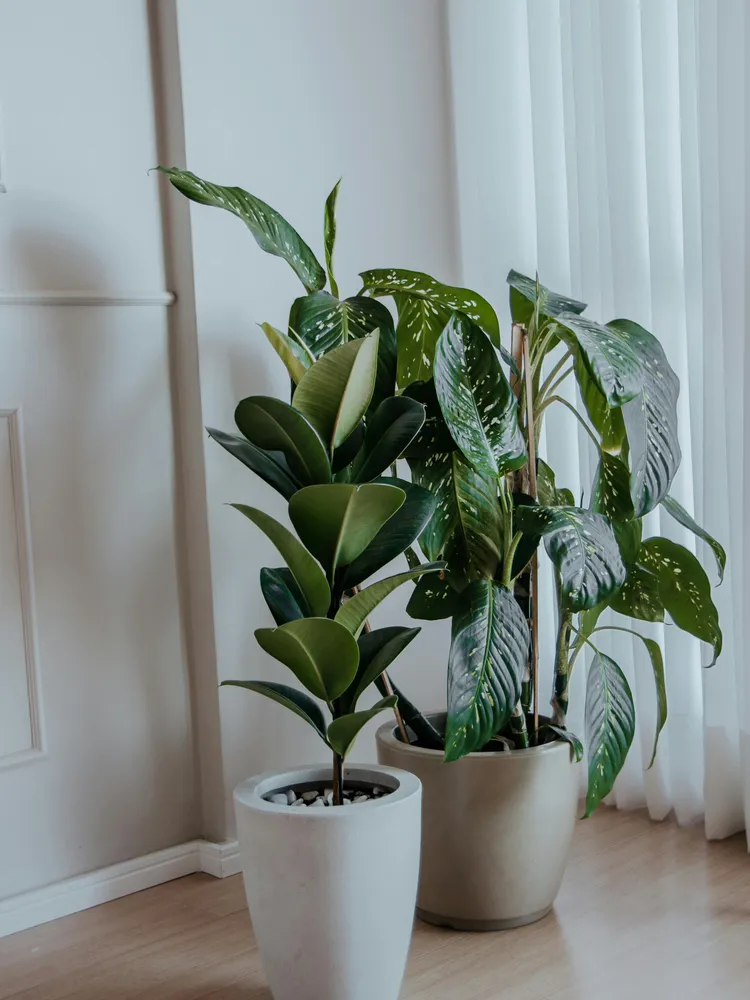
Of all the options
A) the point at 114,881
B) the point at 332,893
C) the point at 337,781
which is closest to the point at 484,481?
the point at 337,781

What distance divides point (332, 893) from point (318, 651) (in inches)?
12.6

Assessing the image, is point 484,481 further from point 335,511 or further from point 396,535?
point 335,511

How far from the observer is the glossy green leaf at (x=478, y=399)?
64.9 inches

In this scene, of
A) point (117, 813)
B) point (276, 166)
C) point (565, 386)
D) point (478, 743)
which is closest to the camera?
point (478, 743)

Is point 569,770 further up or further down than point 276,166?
further down

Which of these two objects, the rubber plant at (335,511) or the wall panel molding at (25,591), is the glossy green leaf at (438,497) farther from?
the wall panel molding at (25,591)

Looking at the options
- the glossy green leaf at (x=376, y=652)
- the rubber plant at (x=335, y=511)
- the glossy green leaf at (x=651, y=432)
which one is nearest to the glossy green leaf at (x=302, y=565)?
the rubber plant at (x=335, y=511)

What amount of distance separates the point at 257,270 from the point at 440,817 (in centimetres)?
105

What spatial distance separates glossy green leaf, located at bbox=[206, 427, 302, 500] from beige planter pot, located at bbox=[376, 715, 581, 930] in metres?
0.47

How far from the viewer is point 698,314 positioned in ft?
7.14

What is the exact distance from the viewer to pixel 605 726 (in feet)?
5.87

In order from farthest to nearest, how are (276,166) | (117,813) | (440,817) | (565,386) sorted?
(565,386)
(276,166)
(117,813)
(440,817)

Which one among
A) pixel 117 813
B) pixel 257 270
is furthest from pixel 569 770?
pixel 257 270

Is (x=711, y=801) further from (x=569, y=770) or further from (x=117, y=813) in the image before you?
(x=117, y=813)
